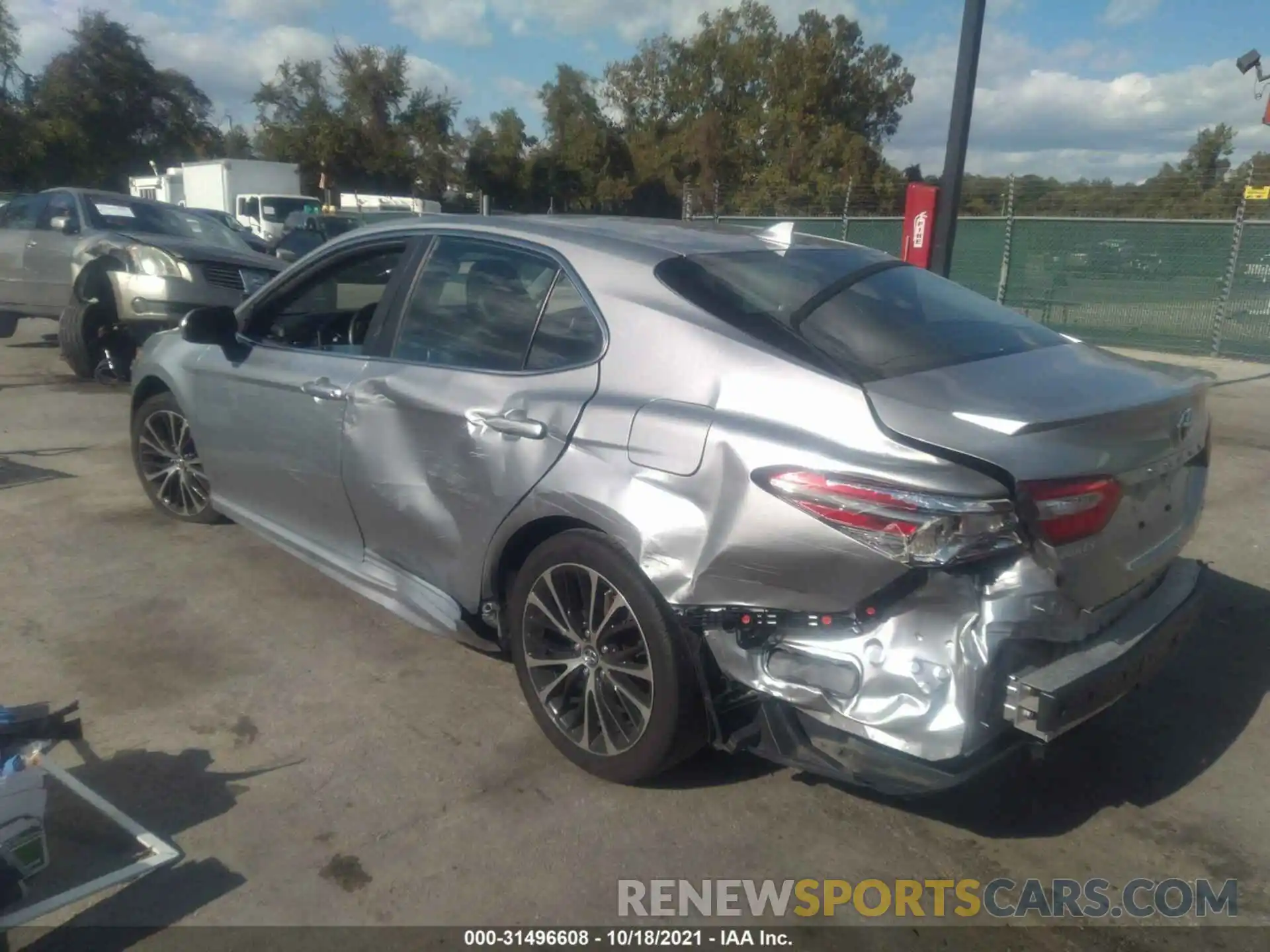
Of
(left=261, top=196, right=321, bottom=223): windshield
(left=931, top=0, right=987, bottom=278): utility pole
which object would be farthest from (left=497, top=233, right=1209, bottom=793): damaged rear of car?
(left=261, top=196, right=321, bottom=223): windshield

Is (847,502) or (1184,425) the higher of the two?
(1184,425)

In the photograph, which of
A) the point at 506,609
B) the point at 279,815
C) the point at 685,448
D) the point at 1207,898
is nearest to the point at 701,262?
the point at 685,448

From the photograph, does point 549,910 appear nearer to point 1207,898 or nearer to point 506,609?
point 506,609

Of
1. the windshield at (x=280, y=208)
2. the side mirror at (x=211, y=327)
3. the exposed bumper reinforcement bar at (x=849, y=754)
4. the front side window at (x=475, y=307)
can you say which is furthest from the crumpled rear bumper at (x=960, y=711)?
the windshield at (x=280, y=208)

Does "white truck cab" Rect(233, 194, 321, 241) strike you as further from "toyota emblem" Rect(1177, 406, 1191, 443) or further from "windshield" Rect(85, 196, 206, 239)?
"toyota emblem" Rect(1177, 406, 1191, 443)

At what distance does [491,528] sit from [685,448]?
861 millimetres

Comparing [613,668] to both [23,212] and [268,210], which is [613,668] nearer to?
[23,212]

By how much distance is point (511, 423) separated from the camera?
3.38 metres

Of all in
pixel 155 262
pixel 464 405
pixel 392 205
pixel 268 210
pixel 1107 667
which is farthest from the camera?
pixel 392 205

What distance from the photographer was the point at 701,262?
3414 millimetres

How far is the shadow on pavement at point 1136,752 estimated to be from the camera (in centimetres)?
322

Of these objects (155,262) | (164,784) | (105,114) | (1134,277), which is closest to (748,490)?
(164,784)

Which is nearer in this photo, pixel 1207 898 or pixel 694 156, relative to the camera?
pixel 1207 898

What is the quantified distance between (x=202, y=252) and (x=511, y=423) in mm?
7027
